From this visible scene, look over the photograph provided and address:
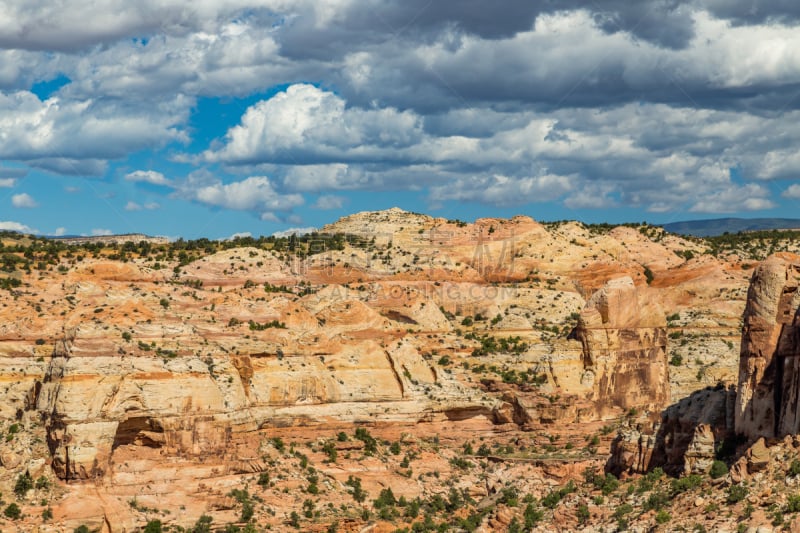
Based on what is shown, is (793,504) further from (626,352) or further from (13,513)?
(626,352)

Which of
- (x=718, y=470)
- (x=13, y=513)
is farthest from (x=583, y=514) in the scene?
(x=13, y=513)

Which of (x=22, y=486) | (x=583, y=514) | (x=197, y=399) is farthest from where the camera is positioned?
(x=197, y=399)

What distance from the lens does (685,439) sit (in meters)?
70.0

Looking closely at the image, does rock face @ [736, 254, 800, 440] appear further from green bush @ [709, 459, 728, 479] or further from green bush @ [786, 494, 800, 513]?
green bush @ [786, 494, 800, 513]

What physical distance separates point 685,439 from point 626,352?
28.0 m

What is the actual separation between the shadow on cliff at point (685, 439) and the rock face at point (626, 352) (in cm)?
2075

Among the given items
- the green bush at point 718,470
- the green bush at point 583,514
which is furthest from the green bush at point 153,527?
the green bush at point 718,470

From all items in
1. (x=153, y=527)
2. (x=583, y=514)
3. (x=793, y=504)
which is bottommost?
(x=583, y=514)

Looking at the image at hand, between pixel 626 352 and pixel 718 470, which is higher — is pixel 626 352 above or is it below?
above

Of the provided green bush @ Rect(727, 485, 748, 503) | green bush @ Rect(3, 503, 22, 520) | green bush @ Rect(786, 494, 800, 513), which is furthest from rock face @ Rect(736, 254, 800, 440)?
green bush @ Rect(3, 503, 22, 520)

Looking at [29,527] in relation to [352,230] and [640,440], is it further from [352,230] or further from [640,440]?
[352,230]

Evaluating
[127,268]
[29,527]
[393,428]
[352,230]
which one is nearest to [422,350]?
[393,428]

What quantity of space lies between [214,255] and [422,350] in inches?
1052

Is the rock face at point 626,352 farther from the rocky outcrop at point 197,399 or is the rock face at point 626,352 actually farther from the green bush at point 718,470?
the green bush at point 718,470
